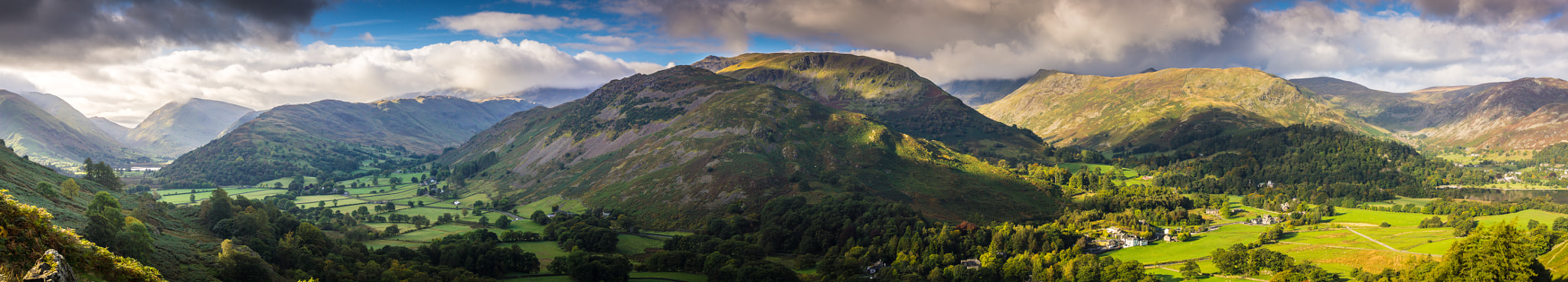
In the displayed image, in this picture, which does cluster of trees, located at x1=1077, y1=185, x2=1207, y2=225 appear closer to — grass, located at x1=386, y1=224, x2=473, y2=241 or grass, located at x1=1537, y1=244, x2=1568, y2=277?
grass, located at x1=1537, y1=244, x2=1568, y2=277

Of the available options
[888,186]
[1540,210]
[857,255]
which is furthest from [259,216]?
[1540,210]

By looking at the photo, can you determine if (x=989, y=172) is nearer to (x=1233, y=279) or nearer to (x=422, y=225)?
(x=1233, y=279)

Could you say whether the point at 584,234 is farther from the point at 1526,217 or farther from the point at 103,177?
the point at 1526,217

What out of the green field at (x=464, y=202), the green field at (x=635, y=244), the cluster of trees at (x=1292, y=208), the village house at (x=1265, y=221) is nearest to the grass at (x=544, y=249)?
the green field at (x=635, y=244)

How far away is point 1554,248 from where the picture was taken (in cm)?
6688

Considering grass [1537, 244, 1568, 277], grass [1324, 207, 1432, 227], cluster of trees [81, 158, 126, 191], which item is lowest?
grass [1324, 207, 1432, 227]

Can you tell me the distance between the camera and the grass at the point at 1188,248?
114250 millimetres

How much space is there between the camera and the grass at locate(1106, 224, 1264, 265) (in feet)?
375

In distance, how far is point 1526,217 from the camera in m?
154

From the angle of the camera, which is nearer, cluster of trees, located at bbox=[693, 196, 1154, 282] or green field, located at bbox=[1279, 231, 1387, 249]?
cluster of trees, located at bbox=[693, 196, 1154, 282]

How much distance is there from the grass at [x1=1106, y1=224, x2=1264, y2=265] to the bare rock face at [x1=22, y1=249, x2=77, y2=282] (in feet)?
412

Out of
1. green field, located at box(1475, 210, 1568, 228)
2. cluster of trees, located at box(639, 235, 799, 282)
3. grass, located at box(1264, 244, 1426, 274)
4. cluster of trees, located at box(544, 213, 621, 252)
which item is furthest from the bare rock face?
green field, located at box(1475, 210, 1568, 228)

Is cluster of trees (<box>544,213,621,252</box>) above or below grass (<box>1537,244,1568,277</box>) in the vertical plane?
below

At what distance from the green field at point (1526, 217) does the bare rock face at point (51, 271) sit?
20948 centimetres
